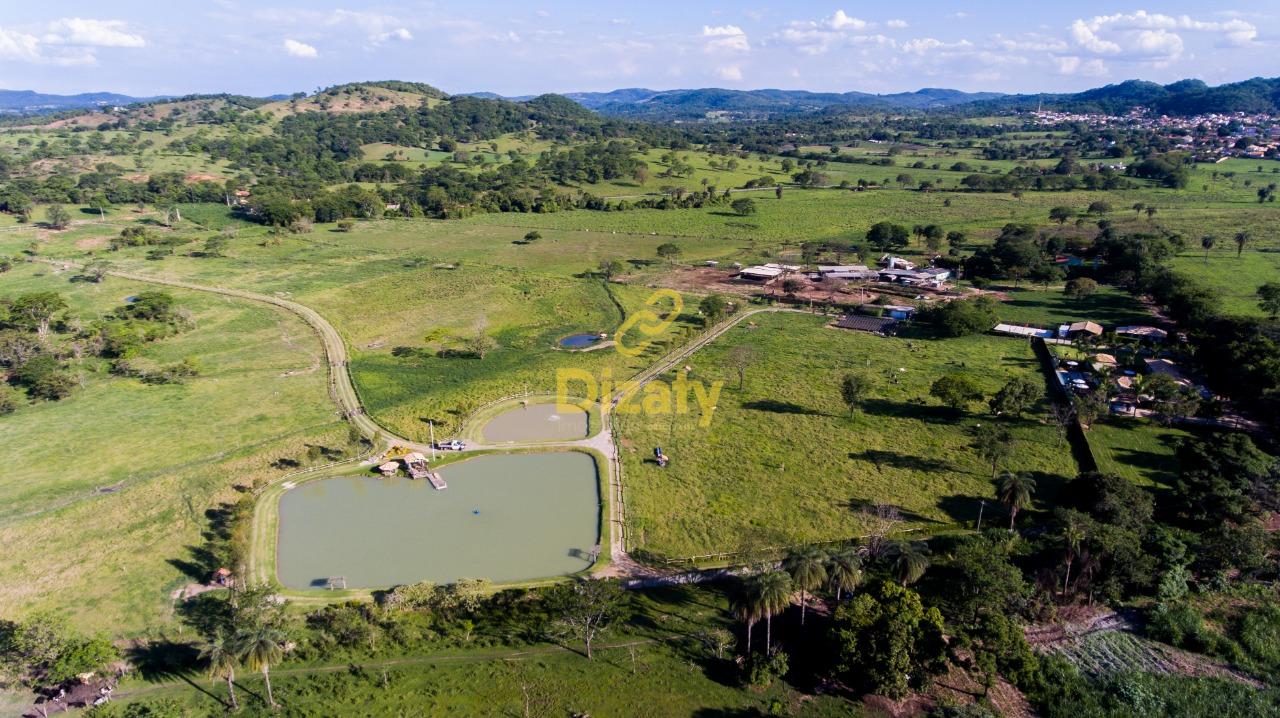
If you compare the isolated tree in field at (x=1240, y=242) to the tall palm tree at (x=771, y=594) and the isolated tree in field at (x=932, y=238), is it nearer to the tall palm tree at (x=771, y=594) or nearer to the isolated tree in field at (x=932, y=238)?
the isolated tree in field at (x=932, y=238)

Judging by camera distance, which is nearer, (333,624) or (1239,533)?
(333,624)

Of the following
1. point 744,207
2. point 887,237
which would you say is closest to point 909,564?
point 887,237

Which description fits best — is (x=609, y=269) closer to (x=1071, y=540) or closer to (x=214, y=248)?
(x=214, y=248)

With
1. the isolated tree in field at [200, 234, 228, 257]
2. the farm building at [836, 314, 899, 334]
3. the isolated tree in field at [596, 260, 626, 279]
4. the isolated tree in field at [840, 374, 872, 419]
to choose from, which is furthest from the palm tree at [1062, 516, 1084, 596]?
the isolated tree in field at [200, 234, 228, 257]

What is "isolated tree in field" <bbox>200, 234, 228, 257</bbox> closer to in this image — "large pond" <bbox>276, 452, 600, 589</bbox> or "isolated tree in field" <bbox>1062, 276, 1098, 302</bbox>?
"large pond" <bbox>276, 452, 600, 589</bbox>

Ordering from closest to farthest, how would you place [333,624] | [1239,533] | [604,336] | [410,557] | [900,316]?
1. [333,624]
2. [1239,533]
3. [410,557]
4. [604,336]
5. [900,316]

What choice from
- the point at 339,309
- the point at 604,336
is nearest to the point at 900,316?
the point at 604,336

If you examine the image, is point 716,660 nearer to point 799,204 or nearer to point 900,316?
point 900,316
